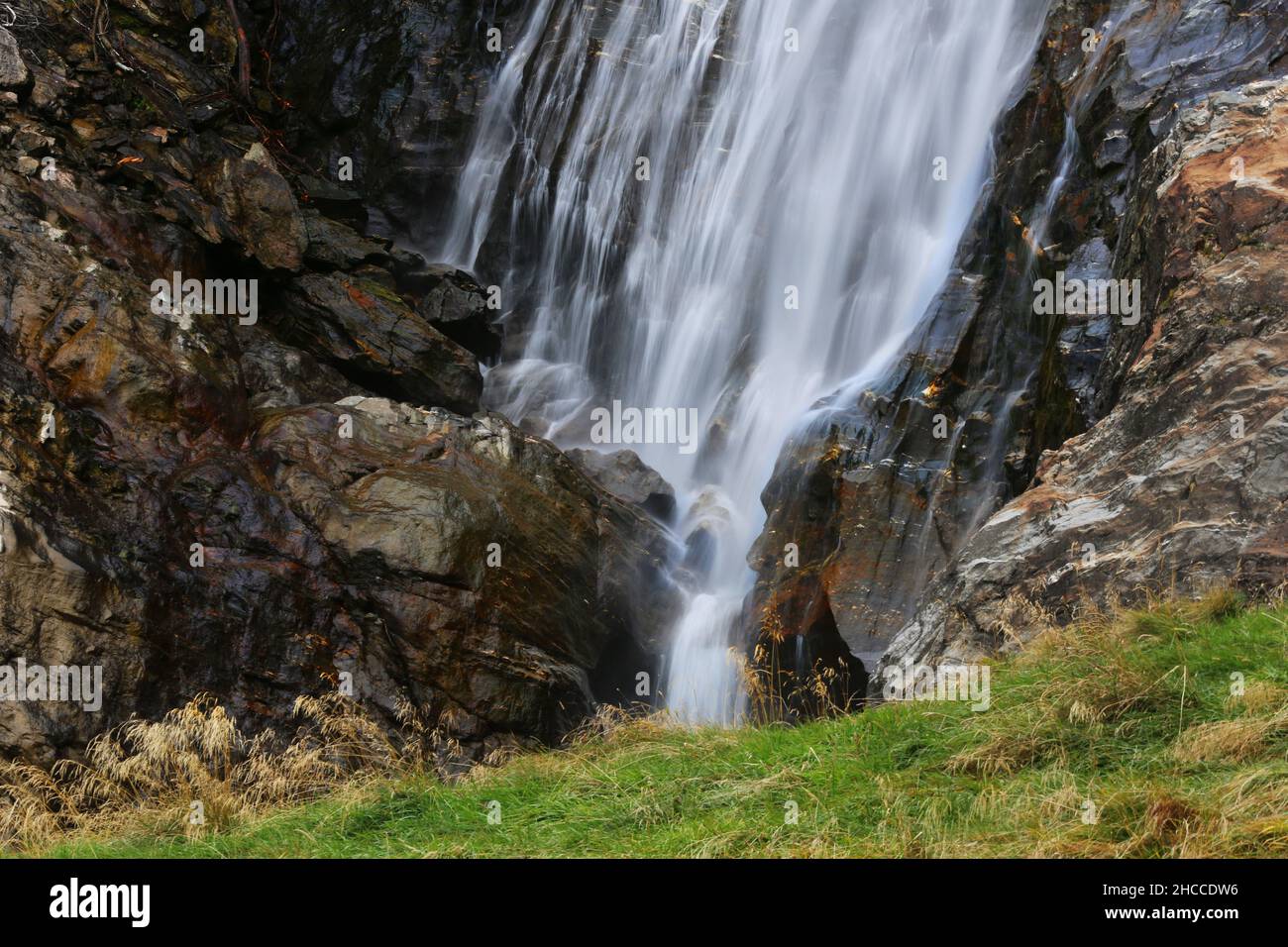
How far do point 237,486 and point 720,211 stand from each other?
1049cm

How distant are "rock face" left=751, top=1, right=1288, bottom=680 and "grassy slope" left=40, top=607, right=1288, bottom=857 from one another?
111cm

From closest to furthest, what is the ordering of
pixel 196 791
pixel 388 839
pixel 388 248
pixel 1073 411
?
pixel 388 839 < pixel 196 791 < pixel 1073 411 < pixel 388 248

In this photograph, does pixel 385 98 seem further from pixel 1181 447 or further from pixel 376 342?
pixel 1181 447

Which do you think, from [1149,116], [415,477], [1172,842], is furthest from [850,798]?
[1149,116]

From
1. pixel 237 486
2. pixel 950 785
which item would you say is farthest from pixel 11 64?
pixel 950 785

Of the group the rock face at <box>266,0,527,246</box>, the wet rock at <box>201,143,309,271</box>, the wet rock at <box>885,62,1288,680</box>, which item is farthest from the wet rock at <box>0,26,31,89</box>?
the wet rock at <box>885,62,1288,680</box>

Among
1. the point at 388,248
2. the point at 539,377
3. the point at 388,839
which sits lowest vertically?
the point at 388,839

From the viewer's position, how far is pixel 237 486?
11.5m

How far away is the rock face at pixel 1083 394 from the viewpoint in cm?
729

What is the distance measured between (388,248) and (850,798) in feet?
45.3

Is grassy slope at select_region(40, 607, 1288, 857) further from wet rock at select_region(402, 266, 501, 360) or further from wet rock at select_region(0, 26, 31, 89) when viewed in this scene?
wet rock at select_region(402, 266, 501, 360)

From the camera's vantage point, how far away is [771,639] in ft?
39.2

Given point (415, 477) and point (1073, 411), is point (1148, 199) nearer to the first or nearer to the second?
point (1073, 411)

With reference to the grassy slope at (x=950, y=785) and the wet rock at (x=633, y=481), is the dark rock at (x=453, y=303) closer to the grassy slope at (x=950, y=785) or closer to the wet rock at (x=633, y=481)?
the wet rock at (x=633, y=481)
